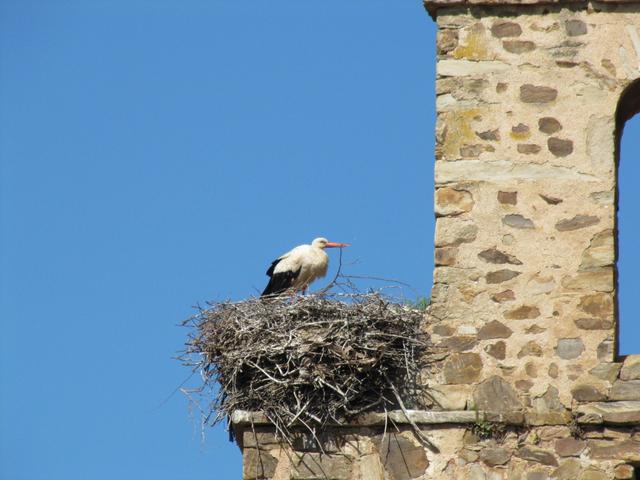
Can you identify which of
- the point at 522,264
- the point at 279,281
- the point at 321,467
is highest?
the point at 279,281

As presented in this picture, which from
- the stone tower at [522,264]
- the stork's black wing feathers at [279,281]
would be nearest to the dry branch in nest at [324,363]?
the stone tower at [522,264]

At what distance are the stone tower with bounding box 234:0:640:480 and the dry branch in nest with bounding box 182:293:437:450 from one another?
6.1 inches

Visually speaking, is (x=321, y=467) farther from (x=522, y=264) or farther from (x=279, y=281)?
(x=279, y=281)

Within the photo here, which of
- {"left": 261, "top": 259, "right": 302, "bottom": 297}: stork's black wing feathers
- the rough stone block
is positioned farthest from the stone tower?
{"left": 261, "top": 259, "right": 302, "bottom": 297}: stork's black wing feathers

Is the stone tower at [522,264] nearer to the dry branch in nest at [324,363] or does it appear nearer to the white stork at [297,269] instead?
the dry branch in nest at [324,363]

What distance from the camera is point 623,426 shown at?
43.3 ft

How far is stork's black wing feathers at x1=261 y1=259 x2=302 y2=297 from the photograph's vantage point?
16.9m

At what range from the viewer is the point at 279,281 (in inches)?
670

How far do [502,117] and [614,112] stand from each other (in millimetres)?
768

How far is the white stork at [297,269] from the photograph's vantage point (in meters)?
17.0

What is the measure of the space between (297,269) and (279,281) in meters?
0.25

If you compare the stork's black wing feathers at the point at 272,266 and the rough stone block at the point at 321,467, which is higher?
the stork's black wing feathers at the point at 272,266

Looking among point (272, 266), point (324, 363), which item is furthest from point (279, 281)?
point (324, 363)

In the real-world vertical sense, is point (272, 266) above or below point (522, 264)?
above
